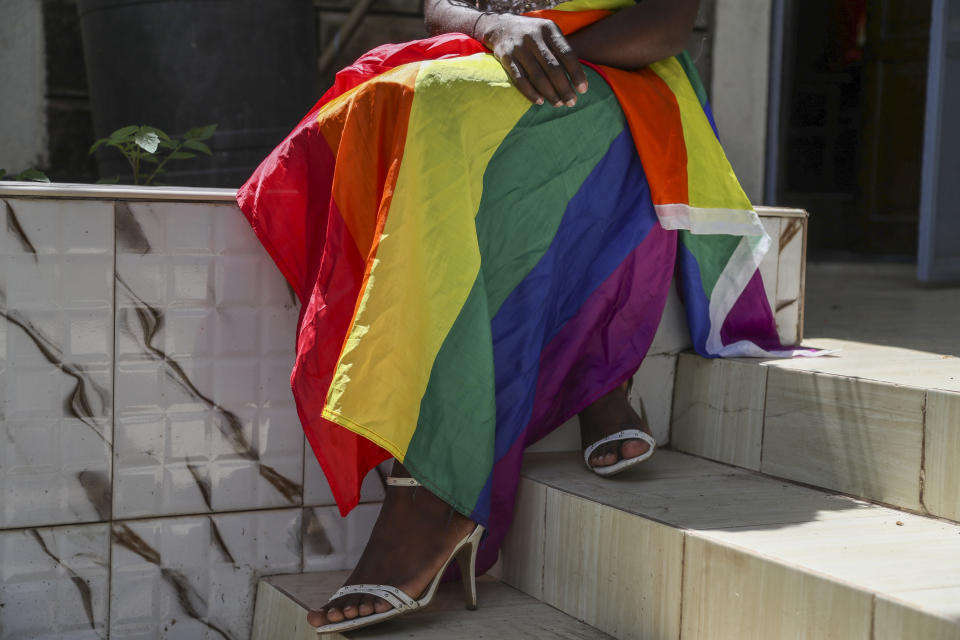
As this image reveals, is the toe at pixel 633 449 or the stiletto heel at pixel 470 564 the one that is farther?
the toe at pixel 633 449

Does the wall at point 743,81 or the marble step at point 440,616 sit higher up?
the wall at point 743,81

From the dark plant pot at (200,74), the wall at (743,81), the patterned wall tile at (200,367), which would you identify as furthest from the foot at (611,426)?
the wall at (743,81)

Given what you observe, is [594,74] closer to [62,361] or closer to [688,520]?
[688,520]

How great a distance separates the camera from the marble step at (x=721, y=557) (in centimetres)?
115

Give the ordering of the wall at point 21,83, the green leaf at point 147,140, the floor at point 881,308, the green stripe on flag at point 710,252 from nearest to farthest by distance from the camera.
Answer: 1. the green stripe on flag at point 710,252
2. the green leaf at point 147,140
3. the floor at point 881,308
4. the wall at point 21,83

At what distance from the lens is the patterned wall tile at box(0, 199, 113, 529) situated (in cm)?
163

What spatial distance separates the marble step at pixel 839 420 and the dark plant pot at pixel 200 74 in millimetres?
1686

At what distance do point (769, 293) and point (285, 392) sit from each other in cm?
101

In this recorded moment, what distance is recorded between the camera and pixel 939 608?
1060 mm

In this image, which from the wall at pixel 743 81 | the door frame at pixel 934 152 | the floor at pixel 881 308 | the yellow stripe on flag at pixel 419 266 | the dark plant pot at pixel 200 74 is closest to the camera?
the yellow stripe on flag at pixel 419 266

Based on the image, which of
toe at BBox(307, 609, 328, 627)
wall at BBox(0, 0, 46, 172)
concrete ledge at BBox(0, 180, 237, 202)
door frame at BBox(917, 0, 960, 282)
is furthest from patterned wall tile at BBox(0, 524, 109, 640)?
door frame at BBox(917, 0, 960, 282)

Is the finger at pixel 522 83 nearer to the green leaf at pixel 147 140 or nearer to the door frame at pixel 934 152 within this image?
the green leaf at pixel 147 140

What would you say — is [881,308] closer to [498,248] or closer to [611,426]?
[611,426]

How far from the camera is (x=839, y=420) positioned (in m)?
1.66
